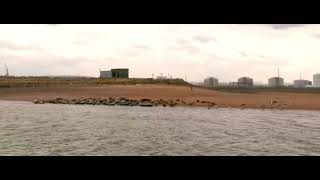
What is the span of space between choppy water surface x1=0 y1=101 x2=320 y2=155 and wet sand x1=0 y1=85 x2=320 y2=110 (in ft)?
23.9

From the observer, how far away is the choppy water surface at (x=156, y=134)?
14781mm

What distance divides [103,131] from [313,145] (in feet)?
30.2

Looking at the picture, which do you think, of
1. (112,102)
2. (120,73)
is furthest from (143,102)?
(120,73)

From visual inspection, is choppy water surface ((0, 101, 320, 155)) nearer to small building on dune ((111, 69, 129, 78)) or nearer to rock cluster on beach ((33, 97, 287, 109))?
rock cluster on beach ((33, 97, 287, 109))

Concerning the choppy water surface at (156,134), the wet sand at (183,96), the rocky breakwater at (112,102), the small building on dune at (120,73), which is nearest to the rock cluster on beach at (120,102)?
the rocky breakwater at (112,102)

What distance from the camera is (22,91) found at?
48781 millimetres

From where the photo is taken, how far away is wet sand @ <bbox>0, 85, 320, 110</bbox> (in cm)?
3588

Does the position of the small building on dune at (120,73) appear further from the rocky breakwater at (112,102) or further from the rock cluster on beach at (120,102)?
the rock cluster on beach at (120,102)

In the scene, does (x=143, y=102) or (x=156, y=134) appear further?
(x=143, y=102)

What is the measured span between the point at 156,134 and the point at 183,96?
22.8 meters

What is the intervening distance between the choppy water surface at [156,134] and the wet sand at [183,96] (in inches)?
286

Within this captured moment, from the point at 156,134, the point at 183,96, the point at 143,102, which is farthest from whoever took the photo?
the point at 183,96

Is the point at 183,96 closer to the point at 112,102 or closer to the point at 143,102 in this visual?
the point at 143,102

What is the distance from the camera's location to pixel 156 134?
19.1 m
